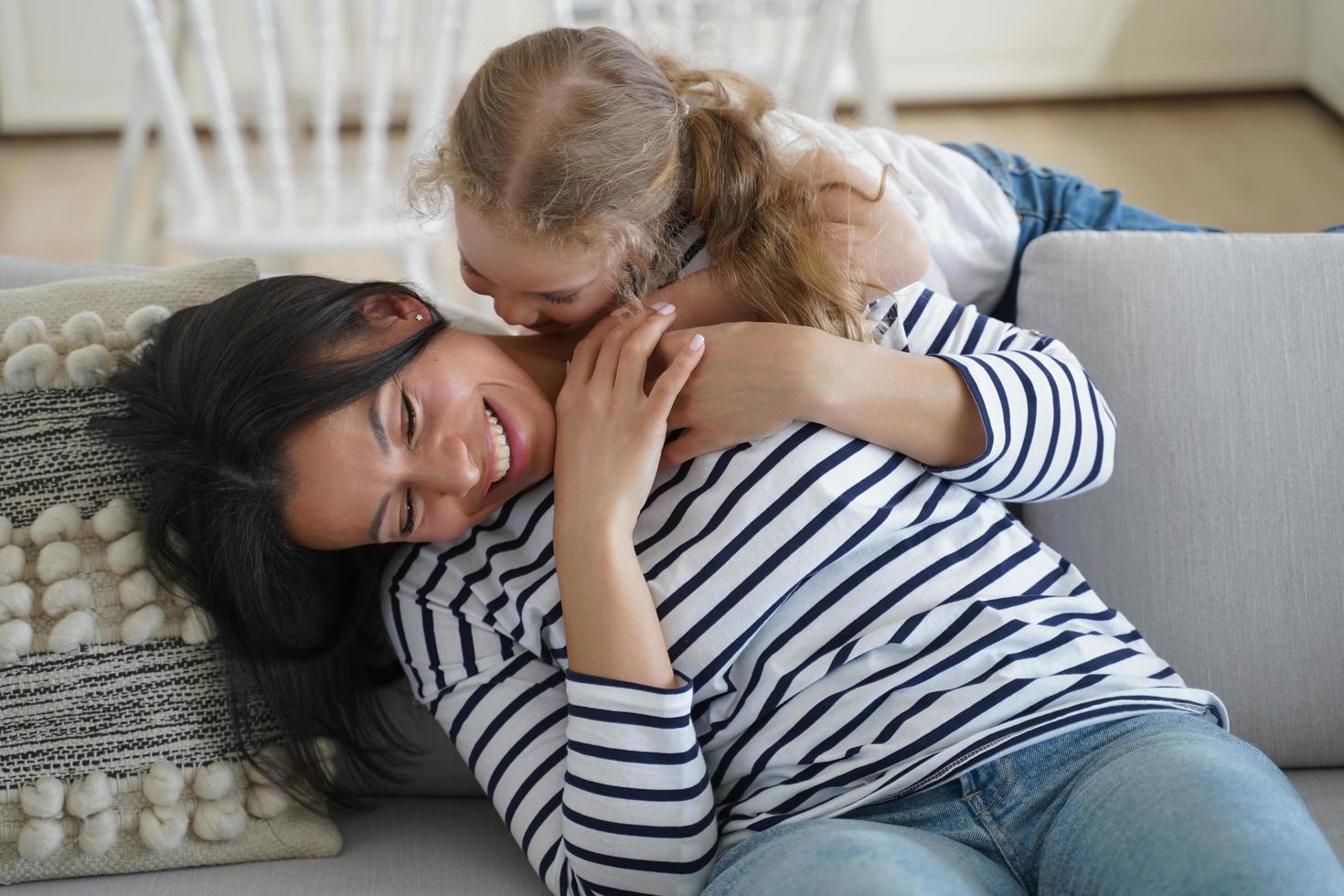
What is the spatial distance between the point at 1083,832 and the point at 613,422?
20.7 inches

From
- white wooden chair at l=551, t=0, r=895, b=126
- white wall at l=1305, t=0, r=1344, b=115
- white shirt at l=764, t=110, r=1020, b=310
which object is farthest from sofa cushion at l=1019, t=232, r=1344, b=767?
white wall at l=1305, t=0, r=1344, b=115

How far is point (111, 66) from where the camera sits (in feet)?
13.1

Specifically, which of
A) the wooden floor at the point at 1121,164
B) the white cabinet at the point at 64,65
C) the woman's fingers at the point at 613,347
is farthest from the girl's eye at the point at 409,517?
the white cabinet at the point at 64,65

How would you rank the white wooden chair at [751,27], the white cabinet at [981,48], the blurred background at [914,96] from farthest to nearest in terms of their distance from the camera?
the white cabinet at [981,48]
the blurred background at [914,96]
the white wooden chair at [751,27]

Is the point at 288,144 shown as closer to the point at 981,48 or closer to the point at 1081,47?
the point at 981,48

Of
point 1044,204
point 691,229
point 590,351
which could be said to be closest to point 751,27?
point 1044,204

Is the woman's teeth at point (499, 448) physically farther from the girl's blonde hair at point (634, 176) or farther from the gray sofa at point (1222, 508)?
the gray sofa at point (1222, 508)

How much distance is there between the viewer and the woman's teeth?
3.80ft

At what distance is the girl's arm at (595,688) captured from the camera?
106 centimetres

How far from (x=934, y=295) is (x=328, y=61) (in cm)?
155

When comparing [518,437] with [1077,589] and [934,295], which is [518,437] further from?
[1077,589]

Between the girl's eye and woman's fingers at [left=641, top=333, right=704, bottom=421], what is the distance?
24 centimetres

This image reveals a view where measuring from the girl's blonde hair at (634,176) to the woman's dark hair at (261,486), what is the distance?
16cm

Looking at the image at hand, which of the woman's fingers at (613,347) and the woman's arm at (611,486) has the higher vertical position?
the woman's fingers at (613,347)
